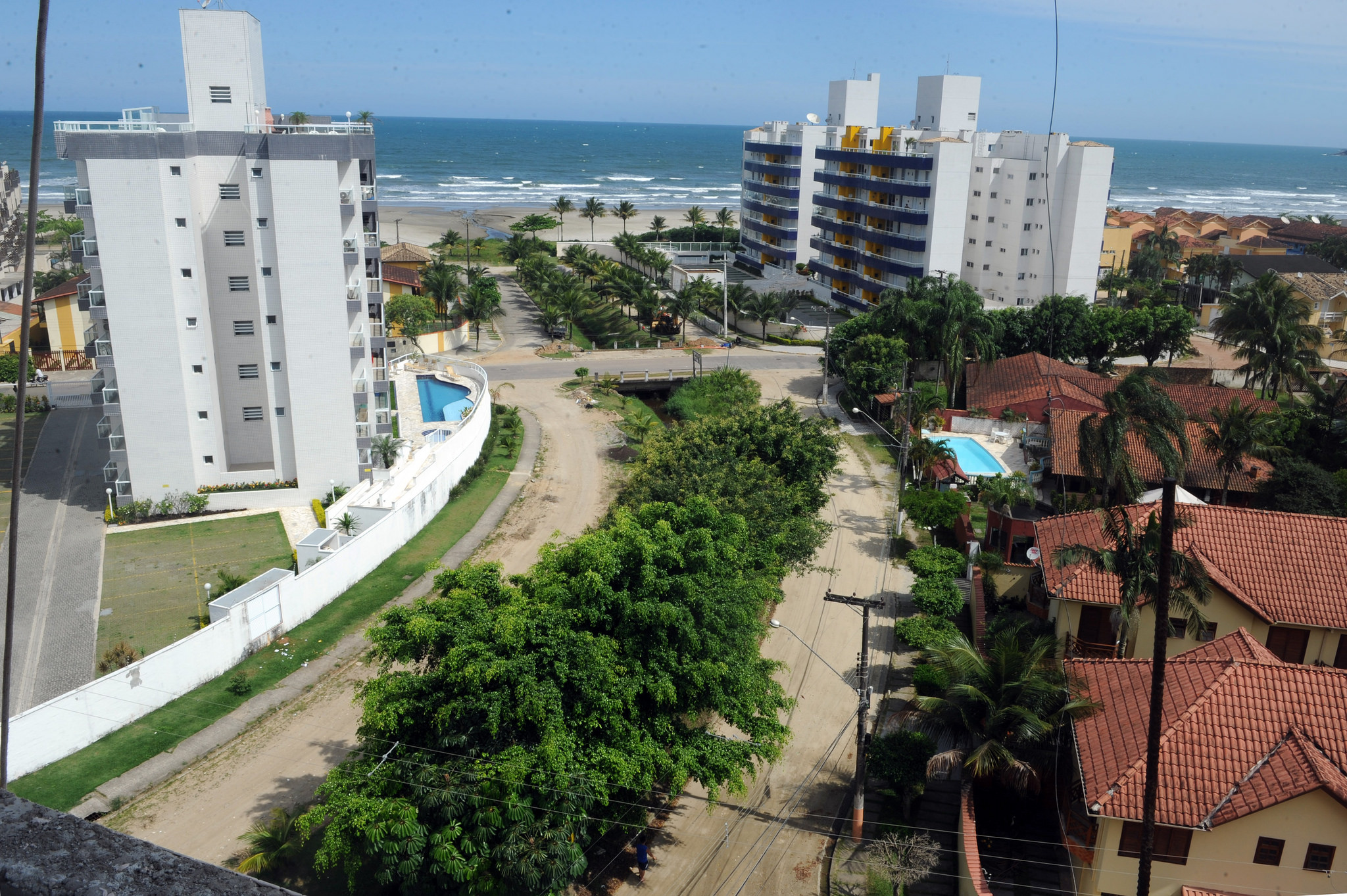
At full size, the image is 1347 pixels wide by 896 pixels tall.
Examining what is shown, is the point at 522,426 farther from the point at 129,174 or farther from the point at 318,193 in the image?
the point at 129,174

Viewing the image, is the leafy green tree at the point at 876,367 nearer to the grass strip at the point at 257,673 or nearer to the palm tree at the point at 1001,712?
the grass strip at the point at 257,673

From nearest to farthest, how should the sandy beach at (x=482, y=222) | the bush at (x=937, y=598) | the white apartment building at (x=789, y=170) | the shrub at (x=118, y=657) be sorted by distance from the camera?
the shrub at (x=118, y=657) < the bush at (x=937, y=598) < the white apartment building at (x=789, y=170) < the sandy beach at (x=482, y=222)

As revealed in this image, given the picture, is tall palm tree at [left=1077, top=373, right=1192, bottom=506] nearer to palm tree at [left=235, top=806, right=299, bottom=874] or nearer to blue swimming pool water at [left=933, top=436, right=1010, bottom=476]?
blue swimming pool water at [left=933, top=436, right=1010, bottom=476]

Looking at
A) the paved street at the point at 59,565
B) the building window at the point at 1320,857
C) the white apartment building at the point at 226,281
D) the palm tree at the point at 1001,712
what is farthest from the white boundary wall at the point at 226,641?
the building window at the point at 1320,857

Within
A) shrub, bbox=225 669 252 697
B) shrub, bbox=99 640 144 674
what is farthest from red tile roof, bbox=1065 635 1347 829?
shrub, bbox=99 640 144 674

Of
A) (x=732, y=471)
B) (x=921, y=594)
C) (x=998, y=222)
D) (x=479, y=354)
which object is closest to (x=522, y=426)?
(x=479, y=354)

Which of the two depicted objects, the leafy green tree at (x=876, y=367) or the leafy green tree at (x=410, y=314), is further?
the leafy green tree at (x=410, y=314)

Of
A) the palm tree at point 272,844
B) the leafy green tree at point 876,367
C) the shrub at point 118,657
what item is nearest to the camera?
the palm tree at point 272,844
